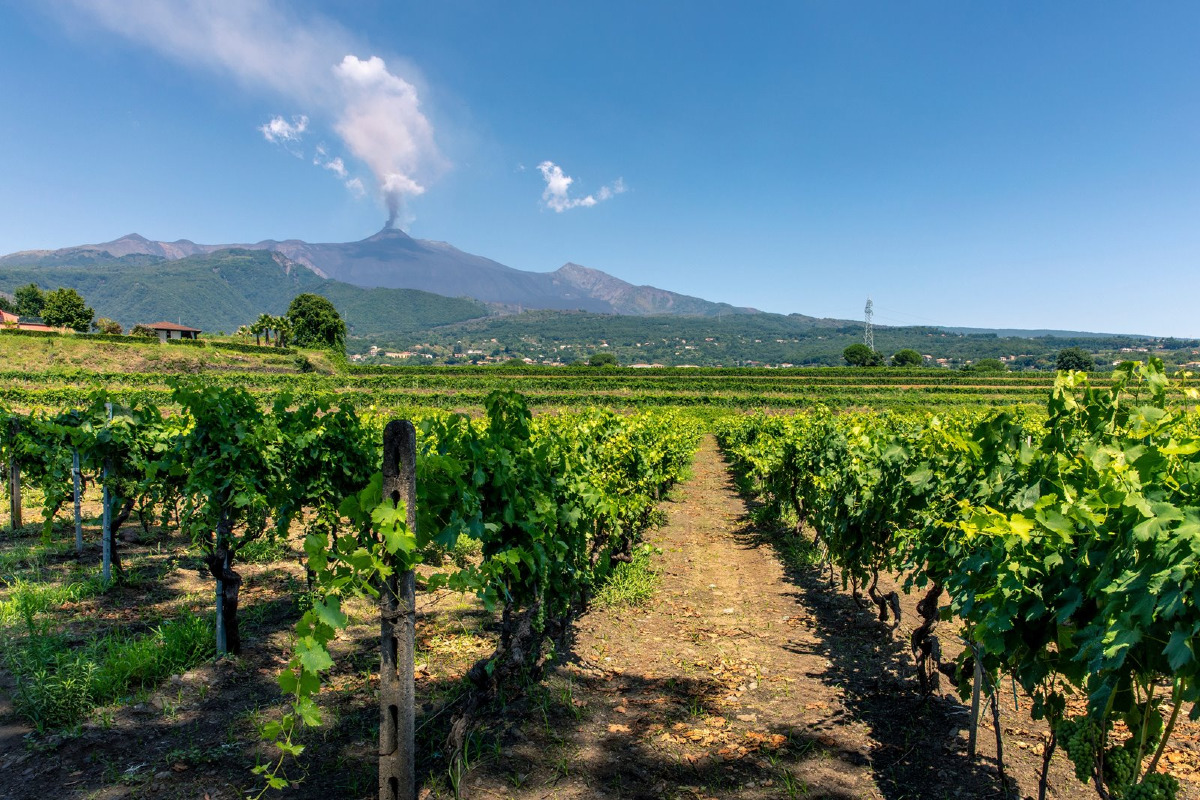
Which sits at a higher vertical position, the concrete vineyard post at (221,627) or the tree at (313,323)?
the tree at (313,323)

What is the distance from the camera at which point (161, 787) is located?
11.4 ft

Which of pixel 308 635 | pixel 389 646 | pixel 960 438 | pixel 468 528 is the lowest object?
pixel 389 646

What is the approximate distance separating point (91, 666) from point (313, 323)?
91.5 meters

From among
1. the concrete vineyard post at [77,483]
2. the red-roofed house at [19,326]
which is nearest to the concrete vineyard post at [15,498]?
the concrete vineyard post at [77,483]

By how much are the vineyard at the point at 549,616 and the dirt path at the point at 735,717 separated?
0.10 ft

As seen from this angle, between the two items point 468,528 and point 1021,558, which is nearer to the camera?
point 1021,558

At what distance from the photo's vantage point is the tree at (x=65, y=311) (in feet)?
228

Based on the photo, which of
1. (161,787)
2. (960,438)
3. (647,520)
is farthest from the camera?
(647,520)

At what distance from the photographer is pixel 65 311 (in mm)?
70250

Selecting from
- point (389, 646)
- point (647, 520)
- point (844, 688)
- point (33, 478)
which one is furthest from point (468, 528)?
point (33, 478)

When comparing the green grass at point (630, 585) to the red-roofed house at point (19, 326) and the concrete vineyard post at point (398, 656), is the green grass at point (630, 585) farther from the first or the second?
the red-roofed house at point (19, 326)

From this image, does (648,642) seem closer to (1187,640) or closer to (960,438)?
(960,438)

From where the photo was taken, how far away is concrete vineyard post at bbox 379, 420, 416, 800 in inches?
121

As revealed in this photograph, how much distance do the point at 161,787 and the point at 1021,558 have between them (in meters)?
4.82
